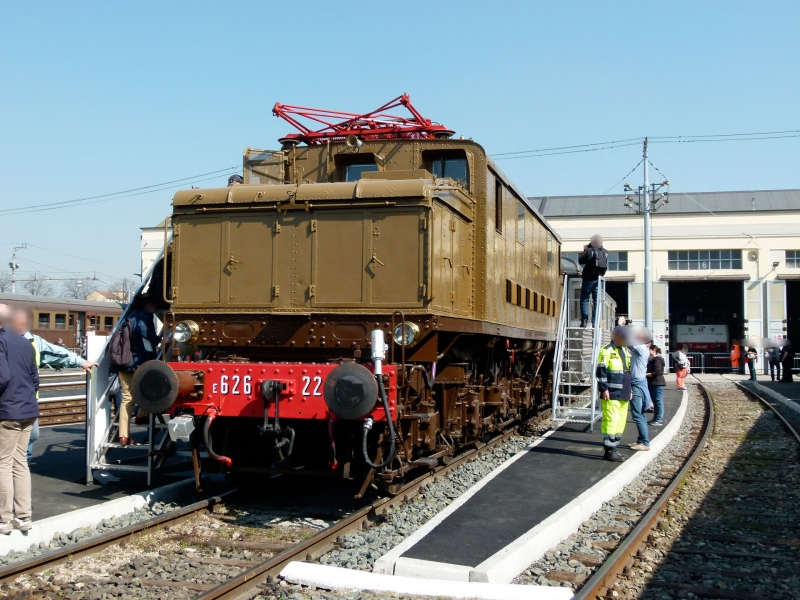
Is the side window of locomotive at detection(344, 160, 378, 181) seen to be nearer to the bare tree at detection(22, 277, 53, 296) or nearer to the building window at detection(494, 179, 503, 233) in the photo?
the building window at detection(494, 179, 503, 233)

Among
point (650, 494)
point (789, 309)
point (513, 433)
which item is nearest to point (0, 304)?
point (650, 494)

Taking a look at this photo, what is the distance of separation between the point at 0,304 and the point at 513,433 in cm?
792

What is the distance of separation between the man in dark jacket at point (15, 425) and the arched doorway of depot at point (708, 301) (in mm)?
39530

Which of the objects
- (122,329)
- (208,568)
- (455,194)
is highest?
(455,194)

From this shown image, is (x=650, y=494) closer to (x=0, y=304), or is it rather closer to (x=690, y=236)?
(x=0, y=304)

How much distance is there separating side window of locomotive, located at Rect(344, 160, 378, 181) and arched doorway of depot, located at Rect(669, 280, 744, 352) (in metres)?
36.5

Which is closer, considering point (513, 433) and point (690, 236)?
point (513, 433)

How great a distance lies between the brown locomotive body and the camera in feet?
22.2

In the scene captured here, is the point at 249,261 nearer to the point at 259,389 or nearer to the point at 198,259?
the point at 198,259

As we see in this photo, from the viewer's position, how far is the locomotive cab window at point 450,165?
8.23 m

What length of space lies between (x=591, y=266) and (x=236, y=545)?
30.6 ft

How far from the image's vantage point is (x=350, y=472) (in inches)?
280

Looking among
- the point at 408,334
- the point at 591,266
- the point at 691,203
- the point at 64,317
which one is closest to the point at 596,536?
the point at 408,334

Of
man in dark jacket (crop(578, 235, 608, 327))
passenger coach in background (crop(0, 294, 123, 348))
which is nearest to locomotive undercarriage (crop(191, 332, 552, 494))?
man in dark jacket (crop(578, 235, 608, 327))
